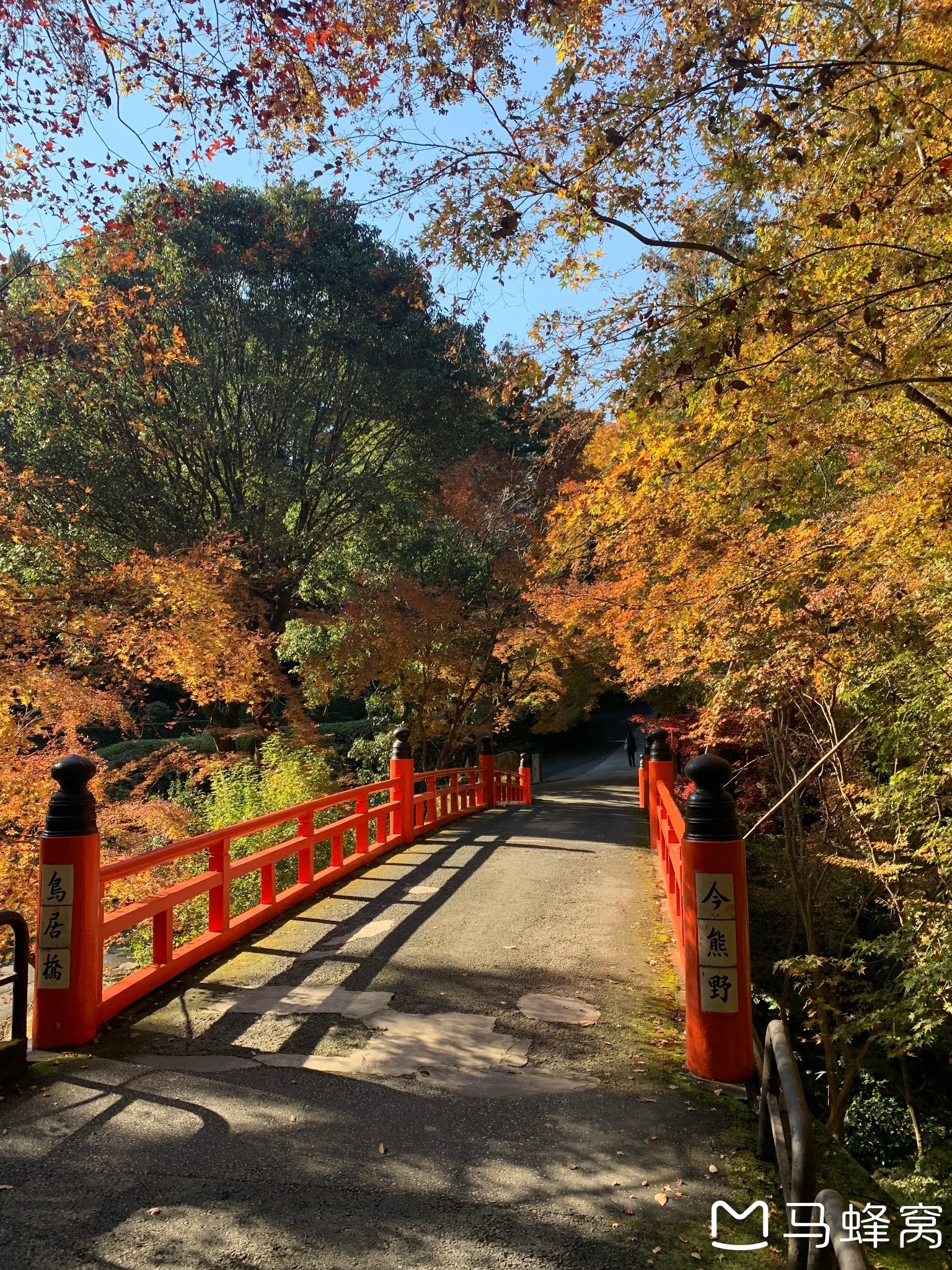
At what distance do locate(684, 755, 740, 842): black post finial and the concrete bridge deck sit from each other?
119 centimetres

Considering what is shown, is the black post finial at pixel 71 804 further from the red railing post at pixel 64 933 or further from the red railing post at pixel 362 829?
the red railing post at pixel 362 829

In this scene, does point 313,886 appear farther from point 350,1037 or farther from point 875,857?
point 875,857

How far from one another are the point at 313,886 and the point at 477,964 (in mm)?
2585

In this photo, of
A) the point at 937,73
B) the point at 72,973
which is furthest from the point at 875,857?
the point at 72,973

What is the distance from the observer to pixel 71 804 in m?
4.53

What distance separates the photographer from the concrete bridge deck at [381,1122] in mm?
2822

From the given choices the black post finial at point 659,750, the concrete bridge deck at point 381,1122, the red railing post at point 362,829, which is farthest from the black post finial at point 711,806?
the black post finial at point 659,750

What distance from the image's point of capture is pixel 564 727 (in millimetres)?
28203

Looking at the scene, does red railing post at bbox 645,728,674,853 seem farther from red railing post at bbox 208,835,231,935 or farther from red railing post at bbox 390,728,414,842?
red railing post at bbox 208,835,231,935

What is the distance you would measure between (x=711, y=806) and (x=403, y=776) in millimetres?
7365

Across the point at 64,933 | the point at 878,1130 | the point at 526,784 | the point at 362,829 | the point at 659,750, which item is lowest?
the point at 878,1130

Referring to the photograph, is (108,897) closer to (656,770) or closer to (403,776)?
(403,776)

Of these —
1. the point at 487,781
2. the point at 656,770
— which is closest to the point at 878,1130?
the point at 656,770

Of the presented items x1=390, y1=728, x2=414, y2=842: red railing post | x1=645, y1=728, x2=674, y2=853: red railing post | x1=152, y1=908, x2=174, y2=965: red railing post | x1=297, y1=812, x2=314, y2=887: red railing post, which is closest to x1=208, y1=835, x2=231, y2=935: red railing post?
x1=152, y1=908, x2=174, y2=965: red railing post
